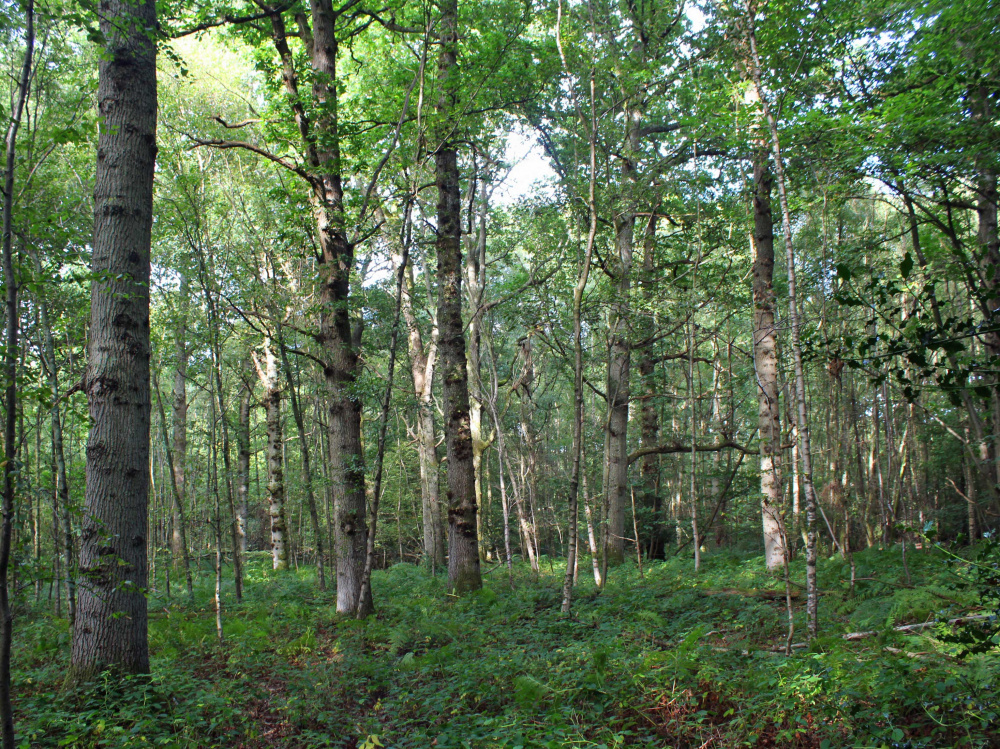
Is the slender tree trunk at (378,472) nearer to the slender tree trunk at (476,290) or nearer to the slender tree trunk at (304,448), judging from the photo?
the slender tree trunk at (304,448)

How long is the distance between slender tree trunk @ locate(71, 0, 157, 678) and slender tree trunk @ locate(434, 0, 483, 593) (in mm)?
4889

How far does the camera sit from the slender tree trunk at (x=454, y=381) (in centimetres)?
918

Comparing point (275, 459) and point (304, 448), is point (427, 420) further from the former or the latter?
point (304, 448)

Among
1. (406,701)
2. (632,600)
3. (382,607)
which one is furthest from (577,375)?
(382,607)

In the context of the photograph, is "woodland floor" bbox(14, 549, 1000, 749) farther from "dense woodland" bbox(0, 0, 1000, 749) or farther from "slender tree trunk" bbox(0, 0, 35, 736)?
"slender tree trunk" bbox(0, 0, 35, 736)

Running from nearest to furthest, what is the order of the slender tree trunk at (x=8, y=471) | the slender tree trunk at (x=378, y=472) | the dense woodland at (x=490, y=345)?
the slender tree trunk at (x=8, y=471), the dense woodland at (x=490, y=345), the slender tree trunk at (x=378, y=472)

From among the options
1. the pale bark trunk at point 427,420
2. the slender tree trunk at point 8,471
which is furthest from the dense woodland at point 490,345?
the pale bark trunk at point 427,420

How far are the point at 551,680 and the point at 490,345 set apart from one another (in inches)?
292

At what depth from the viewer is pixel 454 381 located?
9266mm

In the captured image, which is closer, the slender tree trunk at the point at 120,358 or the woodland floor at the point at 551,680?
the woodland floor at the point at 551,680

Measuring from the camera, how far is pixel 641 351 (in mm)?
12188

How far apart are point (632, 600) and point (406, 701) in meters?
4.11

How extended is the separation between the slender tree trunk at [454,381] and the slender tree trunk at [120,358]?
4.89 meters

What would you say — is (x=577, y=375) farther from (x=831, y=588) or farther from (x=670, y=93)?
(x=670, y=93)
